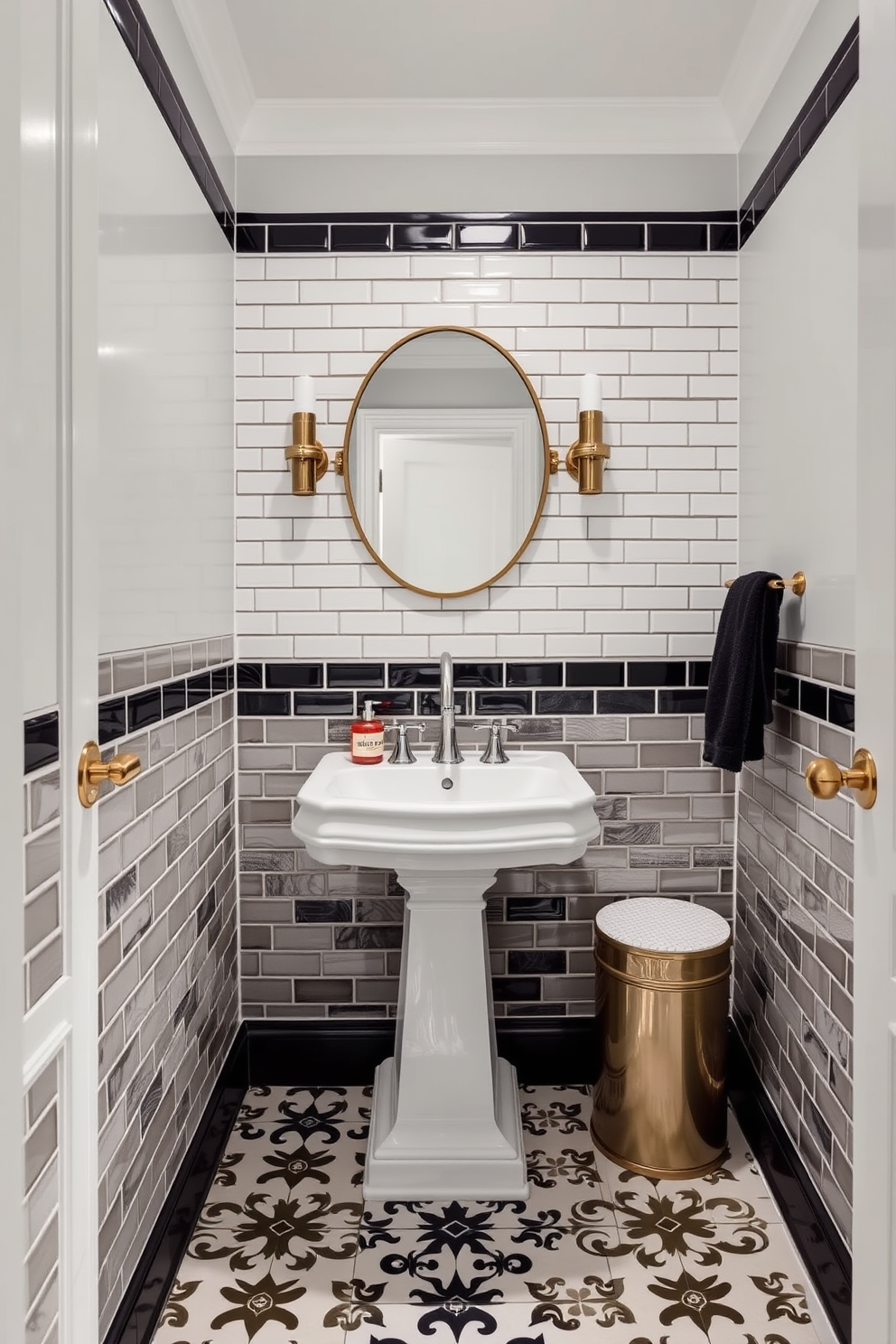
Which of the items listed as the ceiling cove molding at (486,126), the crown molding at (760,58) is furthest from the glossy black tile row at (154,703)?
the crown molding at (760,58)

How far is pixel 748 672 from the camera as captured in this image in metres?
1.93

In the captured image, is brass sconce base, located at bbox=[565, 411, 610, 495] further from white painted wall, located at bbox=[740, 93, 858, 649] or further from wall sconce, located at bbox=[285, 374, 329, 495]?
wall sconce, located at bbox=[285, 374, 329, 495]

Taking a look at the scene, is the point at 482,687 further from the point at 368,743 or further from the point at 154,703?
the point at 154,703

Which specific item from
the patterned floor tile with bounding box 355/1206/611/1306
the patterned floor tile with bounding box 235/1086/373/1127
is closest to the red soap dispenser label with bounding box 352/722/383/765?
the patterned floor tile with bounding box 235/1086/373/1127

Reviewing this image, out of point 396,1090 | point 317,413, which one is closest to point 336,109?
point 317,413

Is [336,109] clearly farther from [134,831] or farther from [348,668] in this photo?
[134,831]

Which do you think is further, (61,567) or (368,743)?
(368,743)

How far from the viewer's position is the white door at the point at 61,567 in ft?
2.67

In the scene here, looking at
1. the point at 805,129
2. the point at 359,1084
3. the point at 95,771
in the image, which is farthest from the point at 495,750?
the point at 805,129

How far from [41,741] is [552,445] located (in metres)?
1.71

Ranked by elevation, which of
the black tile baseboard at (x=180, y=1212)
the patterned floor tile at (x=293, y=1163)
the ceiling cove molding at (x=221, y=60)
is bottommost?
the patterned floor tile at (x=293, y=1163)

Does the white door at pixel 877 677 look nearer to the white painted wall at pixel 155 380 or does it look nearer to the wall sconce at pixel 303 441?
the white painted wall at pixel 155 380

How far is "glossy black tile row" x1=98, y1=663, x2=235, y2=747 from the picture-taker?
1.40 m

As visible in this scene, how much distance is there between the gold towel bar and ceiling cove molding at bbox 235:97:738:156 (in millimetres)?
1190
